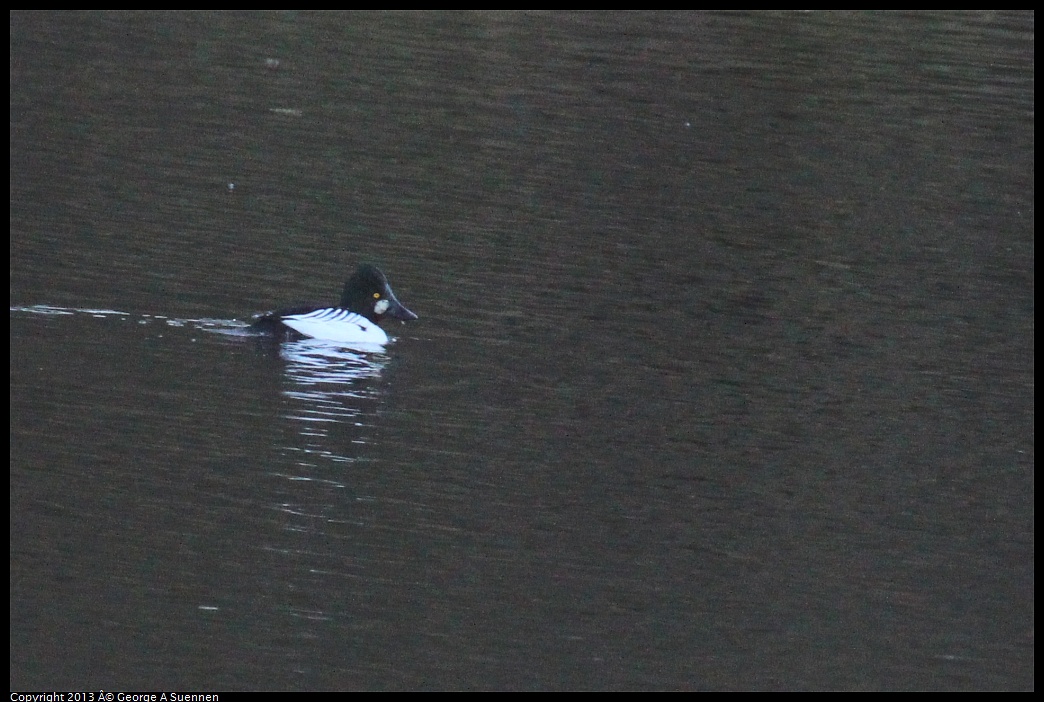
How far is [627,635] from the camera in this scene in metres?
7.62

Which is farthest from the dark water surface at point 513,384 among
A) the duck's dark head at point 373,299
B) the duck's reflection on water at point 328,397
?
the duck's dark head at point 373,299

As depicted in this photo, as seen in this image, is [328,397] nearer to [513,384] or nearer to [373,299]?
A: [513,384]

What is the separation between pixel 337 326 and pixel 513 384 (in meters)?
1.34

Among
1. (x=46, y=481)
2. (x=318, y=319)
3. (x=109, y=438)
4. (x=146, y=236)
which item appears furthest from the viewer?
(x=146, y=236)

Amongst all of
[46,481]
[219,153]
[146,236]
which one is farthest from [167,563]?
[219,153]

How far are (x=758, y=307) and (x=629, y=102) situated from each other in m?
7.30

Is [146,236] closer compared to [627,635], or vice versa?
[627,635]

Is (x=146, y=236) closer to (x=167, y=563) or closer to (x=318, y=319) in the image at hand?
(x=318, y=319)

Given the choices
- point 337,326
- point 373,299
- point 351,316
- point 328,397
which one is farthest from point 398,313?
point 328,397

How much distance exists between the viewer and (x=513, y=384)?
1075 centimetres

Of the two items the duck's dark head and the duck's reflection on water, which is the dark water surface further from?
the duck's dark head

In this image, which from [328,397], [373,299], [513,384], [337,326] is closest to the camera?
[328,397]

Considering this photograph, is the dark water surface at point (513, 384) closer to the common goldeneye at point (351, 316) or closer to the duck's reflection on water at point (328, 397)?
the duck's reflection on water at point (328, 397)

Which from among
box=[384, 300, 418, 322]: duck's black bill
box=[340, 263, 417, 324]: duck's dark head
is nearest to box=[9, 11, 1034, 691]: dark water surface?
box=[384, 300, 418, 322]: duck's black bill
